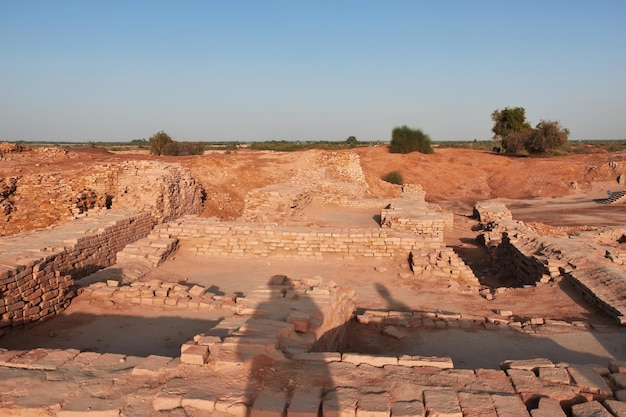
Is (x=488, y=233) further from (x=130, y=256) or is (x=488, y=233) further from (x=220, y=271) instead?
(x=130, y=256)

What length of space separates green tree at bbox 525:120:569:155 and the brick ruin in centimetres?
2941

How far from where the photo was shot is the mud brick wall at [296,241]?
934 cm

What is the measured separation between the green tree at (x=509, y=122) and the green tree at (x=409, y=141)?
394 inches

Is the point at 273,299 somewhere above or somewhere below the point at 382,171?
below

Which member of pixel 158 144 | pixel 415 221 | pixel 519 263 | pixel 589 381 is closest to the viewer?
pixel 589 381

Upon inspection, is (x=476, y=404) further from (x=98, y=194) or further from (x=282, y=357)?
(x=98, y=194)

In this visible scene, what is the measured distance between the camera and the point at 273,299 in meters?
5.17

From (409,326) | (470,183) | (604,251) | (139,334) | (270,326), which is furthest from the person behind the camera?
(470,183)

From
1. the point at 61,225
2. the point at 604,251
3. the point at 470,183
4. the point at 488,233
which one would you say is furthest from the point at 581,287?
the point at 470,183

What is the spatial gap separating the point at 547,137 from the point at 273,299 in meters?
40.9

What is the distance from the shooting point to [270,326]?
4.14m

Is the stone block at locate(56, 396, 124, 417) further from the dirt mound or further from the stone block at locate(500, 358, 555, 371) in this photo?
the dirt mound

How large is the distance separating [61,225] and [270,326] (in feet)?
23.1

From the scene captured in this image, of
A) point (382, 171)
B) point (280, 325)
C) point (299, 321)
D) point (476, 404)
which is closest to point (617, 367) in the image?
point (476, 404)
